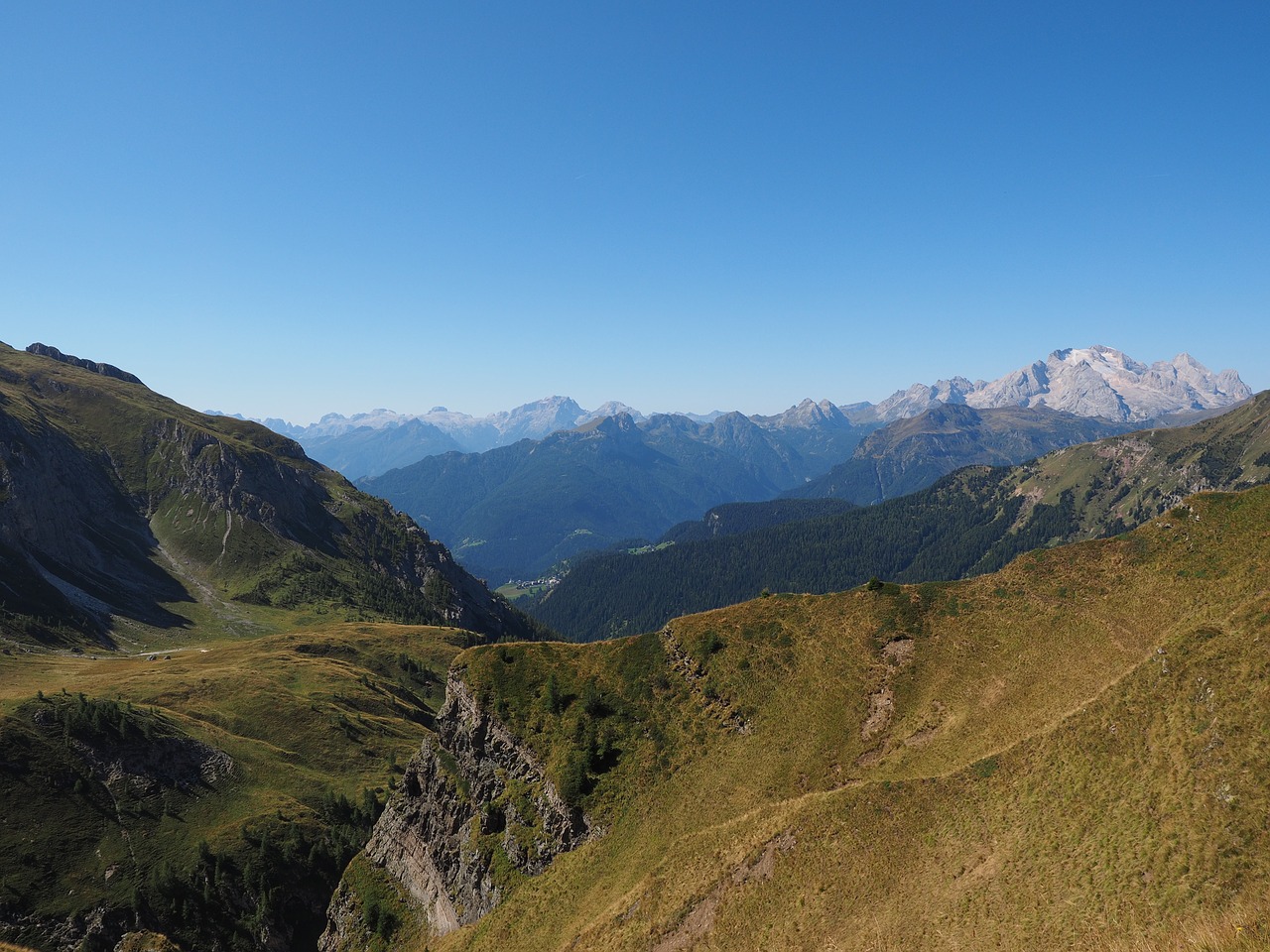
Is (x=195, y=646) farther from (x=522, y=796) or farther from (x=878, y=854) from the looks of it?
(x=878, y=854)

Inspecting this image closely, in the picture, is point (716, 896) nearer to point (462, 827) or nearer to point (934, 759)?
point (934, 759)

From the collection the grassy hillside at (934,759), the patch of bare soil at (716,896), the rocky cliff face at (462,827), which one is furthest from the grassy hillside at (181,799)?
the patch of bare soil at (716,896)

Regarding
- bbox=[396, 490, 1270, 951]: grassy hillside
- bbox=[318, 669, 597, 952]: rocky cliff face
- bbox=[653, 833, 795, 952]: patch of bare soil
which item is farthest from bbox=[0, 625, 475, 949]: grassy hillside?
bbox=[653, 833, 795, 952]: patch of bare soil

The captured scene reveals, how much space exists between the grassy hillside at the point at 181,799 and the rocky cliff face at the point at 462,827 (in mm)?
20596

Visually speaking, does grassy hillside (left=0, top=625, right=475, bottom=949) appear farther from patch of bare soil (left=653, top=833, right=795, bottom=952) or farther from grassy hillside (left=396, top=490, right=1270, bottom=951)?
patch of bare soil (left=653, top=833, right=795, bottom=952)

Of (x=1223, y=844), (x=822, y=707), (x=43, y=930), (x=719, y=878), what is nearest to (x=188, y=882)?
(x=43, y=930)

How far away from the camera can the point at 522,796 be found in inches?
2564

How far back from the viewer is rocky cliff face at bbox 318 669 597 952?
203 feet

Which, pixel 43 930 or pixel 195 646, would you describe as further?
pixel 195 646

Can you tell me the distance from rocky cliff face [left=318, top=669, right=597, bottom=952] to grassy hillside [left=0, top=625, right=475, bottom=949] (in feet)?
67.6

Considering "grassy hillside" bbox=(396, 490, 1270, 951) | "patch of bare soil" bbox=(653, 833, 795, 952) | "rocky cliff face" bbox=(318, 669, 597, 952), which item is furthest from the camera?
"rocky cliff face" bbox=(318, 669, 597, 952)

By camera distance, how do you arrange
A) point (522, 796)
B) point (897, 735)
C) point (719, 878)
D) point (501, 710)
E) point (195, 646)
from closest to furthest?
1. point (719, 878)
2. point (897, 735)
3. point (522, 796)
4. point (501, 710)
5. point (195, 646)

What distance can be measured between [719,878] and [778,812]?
7.39 m

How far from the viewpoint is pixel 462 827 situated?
228ft
